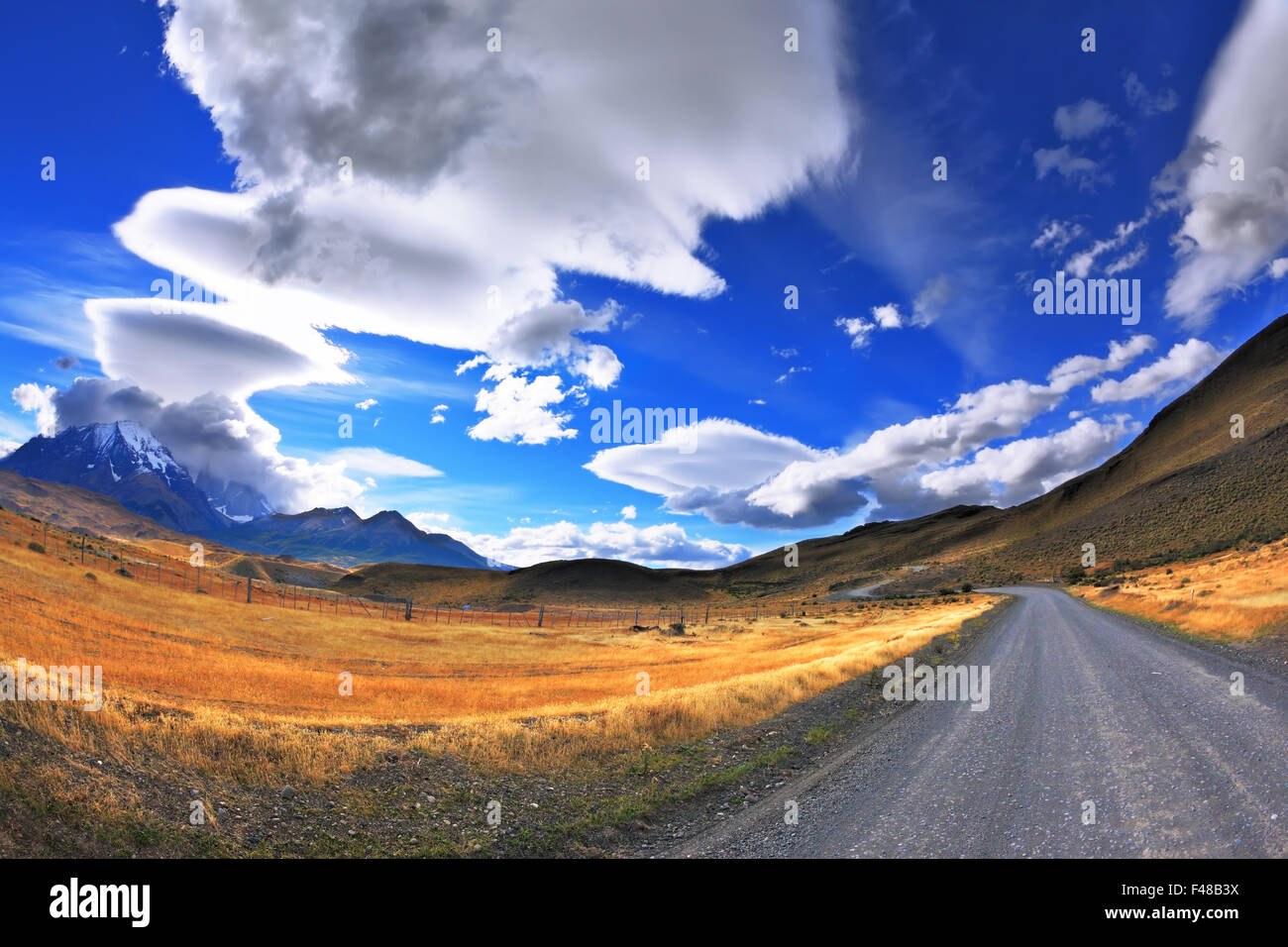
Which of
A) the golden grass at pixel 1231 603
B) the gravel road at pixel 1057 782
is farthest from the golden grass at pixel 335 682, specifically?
the golden grass at pixel 1231 603

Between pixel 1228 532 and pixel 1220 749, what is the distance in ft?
367

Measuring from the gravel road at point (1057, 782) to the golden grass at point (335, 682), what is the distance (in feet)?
18.0

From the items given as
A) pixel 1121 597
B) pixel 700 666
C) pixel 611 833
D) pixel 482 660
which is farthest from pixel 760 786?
pixel 1121 597

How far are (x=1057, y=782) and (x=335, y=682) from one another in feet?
98.5

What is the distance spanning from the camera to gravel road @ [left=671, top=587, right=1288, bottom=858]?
767 cm

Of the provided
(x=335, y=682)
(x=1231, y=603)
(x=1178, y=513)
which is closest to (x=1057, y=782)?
(x=335, y=682)

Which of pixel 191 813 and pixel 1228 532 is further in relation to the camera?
pixel 1228 532

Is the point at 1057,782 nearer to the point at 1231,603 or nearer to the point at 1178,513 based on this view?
the point at 1231,603

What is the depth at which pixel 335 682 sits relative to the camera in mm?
28500

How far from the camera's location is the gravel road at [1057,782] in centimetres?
767
